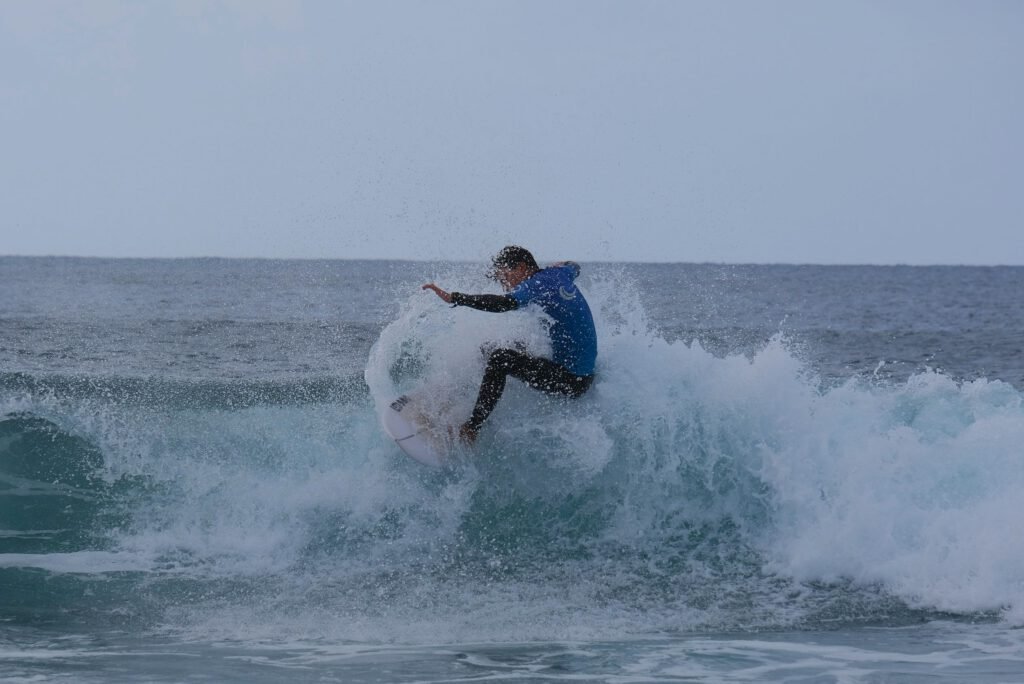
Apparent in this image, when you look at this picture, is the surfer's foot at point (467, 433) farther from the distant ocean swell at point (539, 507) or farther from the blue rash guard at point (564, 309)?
the blue rash guard at point (564, 309)

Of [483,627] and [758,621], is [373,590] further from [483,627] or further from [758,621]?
[758,621]

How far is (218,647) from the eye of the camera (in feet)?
21.1

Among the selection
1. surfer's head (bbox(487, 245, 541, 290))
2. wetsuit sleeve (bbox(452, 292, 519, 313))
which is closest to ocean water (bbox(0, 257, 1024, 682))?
surfer's head (bbox(487, 245, 541, 290))

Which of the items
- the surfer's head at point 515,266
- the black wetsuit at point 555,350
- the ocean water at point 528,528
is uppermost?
the surfer's head at point 515,266

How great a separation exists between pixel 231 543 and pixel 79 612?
125 cm

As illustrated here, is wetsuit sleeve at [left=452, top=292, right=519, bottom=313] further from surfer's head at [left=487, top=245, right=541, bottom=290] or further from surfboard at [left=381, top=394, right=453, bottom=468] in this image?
surfboard at [left=381, top=394, right=453, bottom=468]

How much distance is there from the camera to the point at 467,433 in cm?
807

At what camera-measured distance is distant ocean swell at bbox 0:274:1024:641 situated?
7418 millimetres

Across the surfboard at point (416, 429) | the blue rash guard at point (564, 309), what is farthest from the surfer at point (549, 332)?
the surfboard at point (416, 429)

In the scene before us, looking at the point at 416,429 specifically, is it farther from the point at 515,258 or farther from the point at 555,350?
the point at 515,258

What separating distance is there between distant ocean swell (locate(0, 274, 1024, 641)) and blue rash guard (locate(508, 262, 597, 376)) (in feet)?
0.64

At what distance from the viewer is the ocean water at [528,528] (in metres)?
6.40

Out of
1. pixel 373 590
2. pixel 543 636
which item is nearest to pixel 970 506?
pixel 543 636

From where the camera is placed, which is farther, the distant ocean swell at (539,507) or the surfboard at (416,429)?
the surfboard at (416,429)
